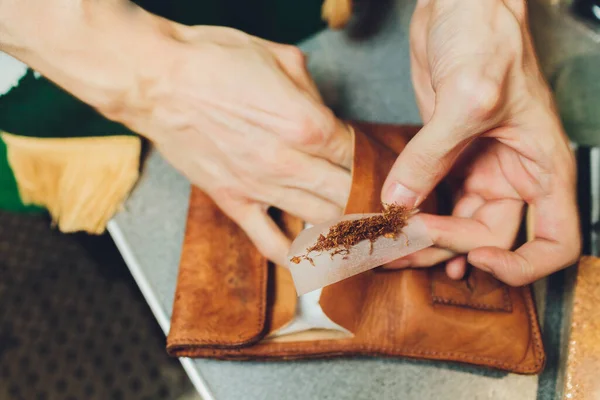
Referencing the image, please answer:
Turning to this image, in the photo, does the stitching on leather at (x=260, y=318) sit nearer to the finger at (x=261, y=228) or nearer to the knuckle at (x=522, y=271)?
the finger at (x=261, y=228)

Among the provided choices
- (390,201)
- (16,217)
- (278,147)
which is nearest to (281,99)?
(278,147)

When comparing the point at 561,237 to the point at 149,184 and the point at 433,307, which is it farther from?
the point at 149,184

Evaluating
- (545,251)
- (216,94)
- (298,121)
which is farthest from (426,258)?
(216,94)

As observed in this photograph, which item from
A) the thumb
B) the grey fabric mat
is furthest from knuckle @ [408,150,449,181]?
the grey fabric mat

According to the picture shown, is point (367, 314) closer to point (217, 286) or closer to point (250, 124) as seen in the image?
point (217, 286)

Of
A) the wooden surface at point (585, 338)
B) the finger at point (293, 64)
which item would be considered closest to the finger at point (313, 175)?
the finger at point (293, 64)

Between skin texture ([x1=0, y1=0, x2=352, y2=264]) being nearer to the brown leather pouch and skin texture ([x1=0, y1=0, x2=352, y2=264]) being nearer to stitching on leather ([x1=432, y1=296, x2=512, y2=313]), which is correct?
the brown leather pouch
